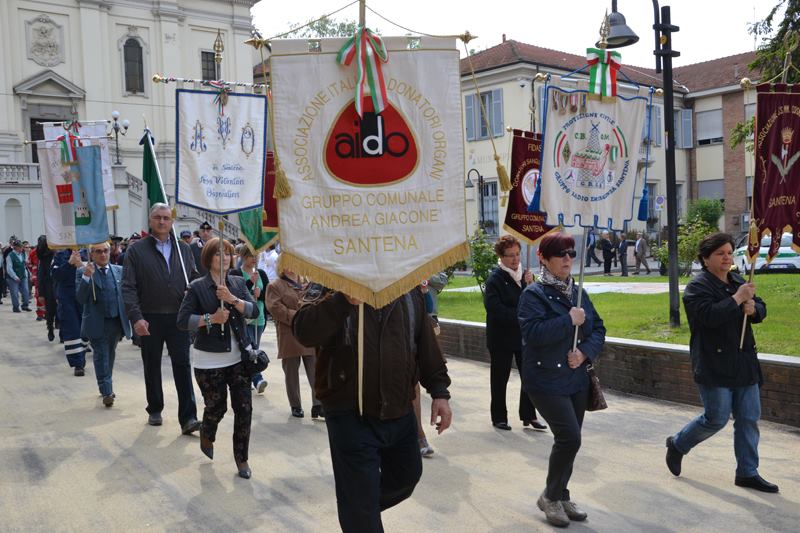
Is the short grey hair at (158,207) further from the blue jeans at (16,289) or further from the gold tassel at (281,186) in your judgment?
the blue jeans at (16,289)

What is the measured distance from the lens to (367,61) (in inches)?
153

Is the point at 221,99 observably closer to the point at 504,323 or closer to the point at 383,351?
the point at 504,323

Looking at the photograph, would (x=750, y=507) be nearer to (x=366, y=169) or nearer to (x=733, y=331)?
(x=733, y=331)

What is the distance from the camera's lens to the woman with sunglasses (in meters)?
4.98

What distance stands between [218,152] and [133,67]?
39.5m

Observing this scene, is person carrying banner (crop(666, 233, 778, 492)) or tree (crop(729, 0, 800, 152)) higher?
tree (crop(729, 0, 800, 152))

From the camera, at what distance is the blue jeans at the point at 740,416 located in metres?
5.58


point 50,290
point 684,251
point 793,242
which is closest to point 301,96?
point 793,242

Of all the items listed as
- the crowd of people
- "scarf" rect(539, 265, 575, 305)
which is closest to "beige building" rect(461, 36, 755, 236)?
the crowd of people

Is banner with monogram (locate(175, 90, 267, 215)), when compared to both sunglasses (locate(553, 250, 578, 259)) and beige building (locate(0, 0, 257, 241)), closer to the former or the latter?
sunglasses (locate(553, 250, 578, 259))

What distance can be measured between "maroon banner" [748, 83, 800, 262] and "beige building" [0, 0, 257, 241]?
106ft

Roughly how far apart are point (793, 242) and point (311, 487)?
14.0 ft

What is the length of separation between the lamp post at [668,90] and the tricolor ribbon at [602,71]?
201 inches

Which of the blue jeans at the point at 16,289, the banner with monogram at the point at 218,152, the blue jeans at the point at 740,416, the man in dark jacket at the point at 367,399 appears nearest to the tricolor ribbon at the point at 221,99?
the banner with monogram at the point at 218,152
